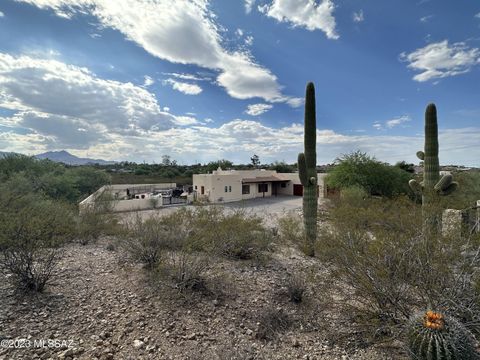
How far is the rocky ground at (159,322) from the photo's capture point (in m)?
3.82

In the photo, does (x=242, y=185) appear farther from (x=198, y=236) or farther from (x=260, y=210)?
(x=198, y=236)

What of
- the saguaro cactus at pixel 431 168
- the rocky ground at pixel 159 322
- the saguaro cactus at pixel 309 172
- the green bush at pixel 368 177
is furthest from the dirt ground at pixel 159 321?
the green bush at pixel 368 177

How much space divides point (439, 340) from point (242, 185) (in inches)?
1014

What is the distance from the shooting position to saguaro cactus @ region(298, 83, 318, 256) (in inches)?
341

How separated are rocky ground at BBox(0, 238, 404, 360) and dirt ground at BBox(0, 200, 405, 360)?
1 cm

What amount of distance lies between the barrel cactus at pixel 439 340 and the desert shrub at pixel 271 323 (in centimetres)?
199

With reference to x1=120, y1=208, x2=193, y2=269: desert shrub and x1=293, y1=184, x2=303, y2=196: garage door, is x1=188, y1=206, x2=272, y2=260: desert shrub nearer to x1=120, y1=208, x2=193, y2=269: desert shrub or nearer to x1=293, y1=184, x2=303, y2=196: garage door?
x1=120, y1=208, x2=193, y2=269: desert shrub

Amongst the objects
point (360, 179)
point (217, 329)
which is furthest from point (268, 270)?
A: point (360, 179)

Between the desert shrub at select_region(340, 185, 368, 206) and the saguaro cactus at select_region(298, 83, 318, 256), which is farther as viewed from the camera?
the desert shrub at select_region(340, 185, 368, 206)

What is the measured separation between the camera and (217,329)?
4477 millimetres

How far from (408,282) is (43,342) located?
5.78 meters

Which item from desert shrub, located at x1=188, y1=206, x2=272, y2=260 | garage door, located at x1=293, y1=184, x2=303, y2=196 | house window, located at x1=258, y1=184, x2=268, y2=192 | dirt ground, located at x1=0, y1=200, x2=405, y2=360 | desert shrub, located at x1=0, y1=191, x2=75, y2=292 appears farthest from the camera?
garage door, located at x1=293, y1=184, x2=303, y2=196

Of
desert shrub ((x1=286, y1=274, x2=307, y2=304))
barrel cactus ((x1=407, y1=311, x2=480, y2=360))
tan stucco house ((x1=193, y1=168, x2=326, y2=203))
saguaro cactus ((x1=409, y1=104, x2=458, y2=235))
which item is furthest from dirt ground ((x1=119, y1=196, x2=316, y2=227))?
barrel cactus ((x1=407, y1=311, x2=480, y2=360))

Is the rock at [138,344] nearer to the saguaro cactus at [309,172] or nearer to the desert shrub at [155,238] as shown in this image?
the desert shrub at [155,238]
